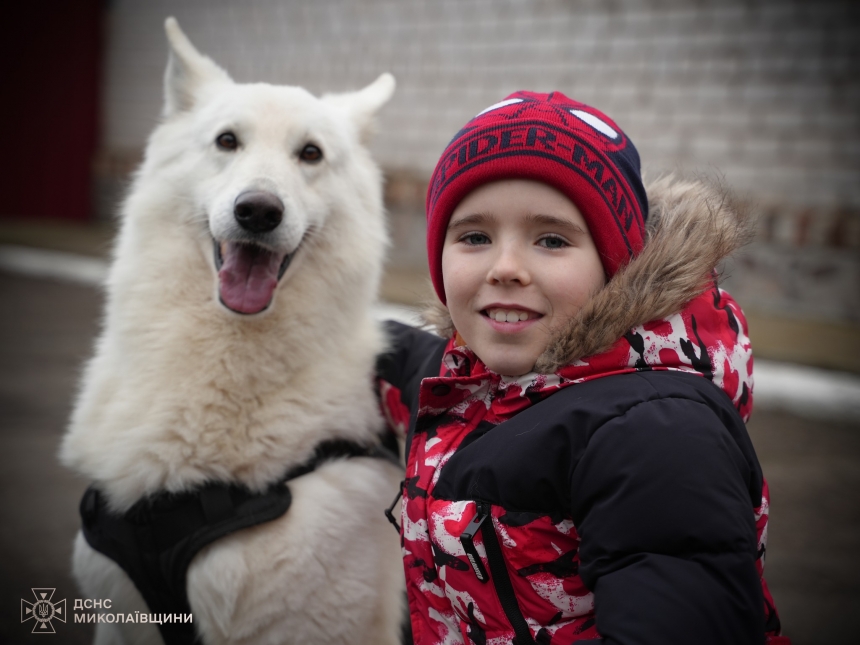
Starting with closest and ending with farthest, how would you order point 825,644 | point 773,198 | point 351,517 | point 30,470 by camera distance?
point 351,517, point 825,644, point 30,470, point 773,198

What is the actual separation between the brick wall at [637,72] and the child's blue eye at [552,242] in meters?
3.87

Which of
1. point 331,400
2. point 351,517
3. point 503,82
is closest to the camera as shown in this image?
point 351,517

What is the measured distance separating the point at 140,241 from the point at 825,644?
2743mm

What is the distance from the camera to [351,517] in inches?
70.7

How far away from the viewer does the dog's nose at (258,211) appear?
75.0 inches

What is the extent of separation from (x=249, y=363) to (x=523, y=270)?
891 millimetres

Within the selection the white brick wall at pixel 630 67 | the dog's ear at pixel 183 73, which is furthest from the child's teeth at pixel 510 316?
the white brick wall at pixel 630 67

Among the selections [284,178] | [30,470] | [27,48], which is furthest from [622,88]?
A: [27,48]

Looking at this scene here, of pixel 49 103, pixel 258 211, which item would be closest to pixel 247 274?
pixel 258 211

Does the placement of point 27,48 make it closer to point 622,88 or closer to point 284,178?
point 622,88

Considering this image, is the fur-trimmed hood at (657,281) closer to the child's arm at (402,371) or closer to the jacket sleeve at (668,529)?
the jacket sleeve at (668,529)

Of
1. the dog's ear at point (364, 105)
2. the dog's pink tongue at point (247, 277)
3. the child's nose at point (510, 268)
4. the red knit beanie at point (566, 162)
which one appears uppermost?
the dog's ear at point (364, 105)

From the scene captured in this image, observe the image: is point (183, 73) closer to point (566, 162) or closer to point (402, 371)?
point (402, 371)

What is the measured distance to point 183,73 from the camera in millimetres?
2260
